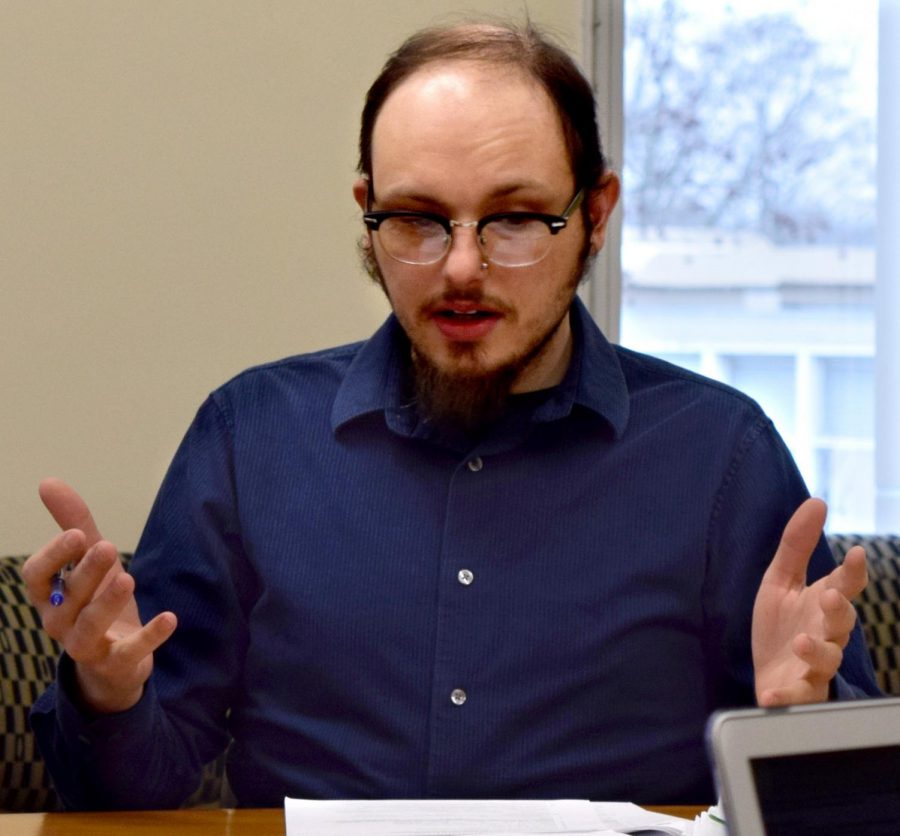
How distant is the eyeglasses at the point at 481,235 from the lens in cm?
136

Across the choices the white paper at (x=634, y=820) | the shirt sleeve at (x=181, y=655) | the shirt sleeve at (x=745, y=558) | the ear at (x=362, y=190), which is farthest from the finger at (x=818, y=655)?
the ear at (x=362, y=190)

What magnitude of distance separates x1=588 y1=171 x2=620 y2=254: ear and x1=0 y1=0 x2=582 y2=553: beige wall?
0.76 metres

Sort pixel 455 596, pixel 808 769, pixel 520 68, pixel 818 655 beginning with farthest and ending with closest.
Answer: pixel 520 68
pixel 455 596
pixel 818 655
pixel 808 769

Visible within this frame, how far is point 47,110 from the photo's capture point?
212 centimetres

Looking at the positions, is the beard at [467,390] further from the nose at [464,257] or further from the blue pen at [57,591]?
the blue pen at [57,591]

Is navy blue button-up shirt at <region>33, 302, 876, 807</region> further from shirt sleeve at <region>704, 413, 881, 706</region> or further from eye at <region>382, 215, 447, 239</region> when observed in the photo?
eye at <region>382, 215, 447, 239</region>

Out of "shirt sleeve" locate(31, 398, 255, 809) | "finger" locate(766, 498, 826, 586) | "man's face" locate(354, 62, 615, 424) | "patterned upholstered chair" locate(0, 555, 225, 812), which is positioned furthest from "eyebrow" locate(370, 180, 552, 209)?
"patterned upholstered chair" locate(0, 555, 225, 812)

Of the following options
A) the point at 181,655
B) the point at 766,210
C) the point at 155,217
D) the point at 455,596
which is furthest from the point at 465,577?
the point at 766,210

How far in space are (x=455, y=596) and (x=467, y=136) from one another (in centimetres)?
45

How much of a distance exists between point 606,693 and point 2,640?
2.65 feet

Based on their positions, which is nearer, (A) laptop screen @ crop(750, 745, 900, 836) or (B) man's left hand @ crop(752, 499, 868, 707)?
(A) laptop screen @ crop(750, 745, 900, 836)

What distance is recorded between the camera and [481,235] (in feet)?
4.45

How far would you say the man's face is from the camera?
4.44 ft

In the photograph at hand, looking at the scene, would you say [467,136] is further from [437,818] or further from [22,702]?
[22,702]
